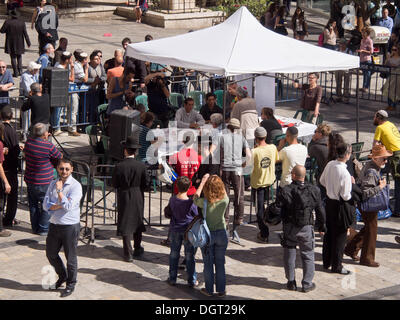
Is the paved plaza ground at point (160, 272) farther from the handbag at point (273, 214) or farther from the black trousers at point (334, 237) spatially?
the handbag at point (273, 214)

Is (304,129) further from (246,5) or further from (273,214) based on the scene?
(246,5)

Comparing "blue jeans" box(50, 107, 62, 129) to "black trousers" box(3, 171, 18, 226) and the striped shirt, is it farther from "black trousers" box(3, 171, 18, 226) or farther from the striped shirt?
the striped shirt

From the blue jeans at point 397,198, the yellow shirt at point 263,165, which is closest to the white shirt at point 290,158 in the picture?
the yellow shirt at point 263,165

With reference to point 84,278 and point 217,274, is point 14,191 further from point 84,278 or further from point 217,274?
point 217,274

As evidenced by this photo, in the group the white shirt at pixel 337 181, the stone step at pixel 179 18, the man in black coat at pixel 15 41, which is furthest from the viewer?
the stone step at pixel 179 18

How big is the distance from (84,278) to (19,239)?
5.69 ft

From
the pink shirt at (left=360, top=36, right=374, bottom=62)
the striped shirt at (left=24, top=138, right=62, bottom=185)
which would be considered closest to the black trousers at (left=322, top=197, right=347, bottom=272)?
the striped shirt at (left=24, top=138, right=62, bottom=185)

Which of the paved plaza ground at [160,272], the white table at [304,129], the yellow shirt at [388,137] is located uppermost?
the yellow shirt at [388,137]

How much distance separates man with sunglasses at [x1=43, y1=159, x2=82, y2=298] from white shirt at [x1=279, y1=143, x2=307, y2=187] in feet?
10.6

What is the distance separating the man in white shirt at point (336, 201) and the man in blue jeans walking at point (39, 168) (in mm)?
3775

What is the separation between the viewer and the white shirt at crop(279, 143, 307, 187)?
36.8 ft

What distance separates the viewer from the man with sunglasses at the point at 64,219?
927 centimetres

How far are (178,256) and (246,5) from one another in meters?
16.9

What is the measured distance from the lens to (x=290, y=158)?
36.8ft
